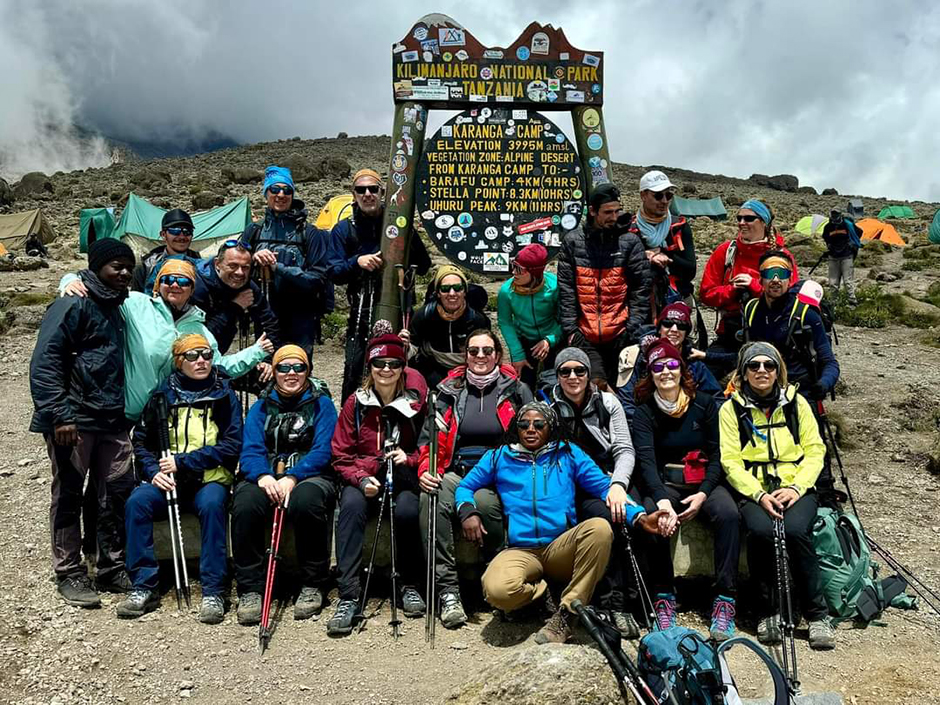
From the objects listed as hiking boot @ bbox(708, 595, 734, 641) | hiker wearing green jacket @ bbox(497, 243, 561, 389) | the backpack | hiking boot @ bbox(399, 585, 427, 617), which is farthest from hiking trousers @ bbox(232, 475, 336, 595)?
the backpack

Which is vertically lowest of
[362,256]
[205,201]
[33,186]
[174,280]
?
[174,280]

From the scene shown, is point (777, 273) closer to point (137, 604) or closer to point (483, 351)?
point (483, 351)

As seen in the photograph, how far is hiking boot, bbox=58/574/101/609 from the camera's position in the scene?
5.52 meters

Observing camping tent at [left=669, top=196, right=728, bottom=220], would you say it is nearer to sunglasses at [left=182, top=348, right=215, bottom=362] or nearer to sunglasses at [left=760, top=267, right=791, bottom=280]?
sunglasses at [left=760, top=267, right=791, bottom=280]

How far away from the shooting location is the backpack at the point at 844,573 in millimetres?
5254

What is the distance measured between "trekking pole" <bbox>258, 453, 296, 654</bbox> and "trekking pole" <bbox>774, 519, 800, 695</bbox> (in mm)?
3266

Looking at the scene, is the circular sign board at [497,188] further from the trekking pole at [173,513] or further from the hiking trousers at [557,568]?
the hiking trousers at [557,568]

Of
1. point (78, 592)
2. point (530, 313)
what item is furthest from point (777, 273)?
point (78, 592)

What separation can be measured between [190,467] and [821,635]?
4.42 m

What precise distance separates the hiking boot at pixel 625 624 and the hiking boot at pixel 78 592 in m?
3.61

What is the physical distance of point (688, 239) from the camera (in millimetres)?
7023

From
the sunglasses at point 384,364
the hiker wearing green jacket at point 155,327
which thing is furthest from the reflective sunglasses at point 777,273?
the hiker wearing green jacket at point 155,327

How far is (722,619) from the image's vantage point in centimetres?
516

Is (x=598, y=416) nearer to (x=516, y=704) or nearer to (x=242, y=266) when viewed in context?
(x=516, y=704)
